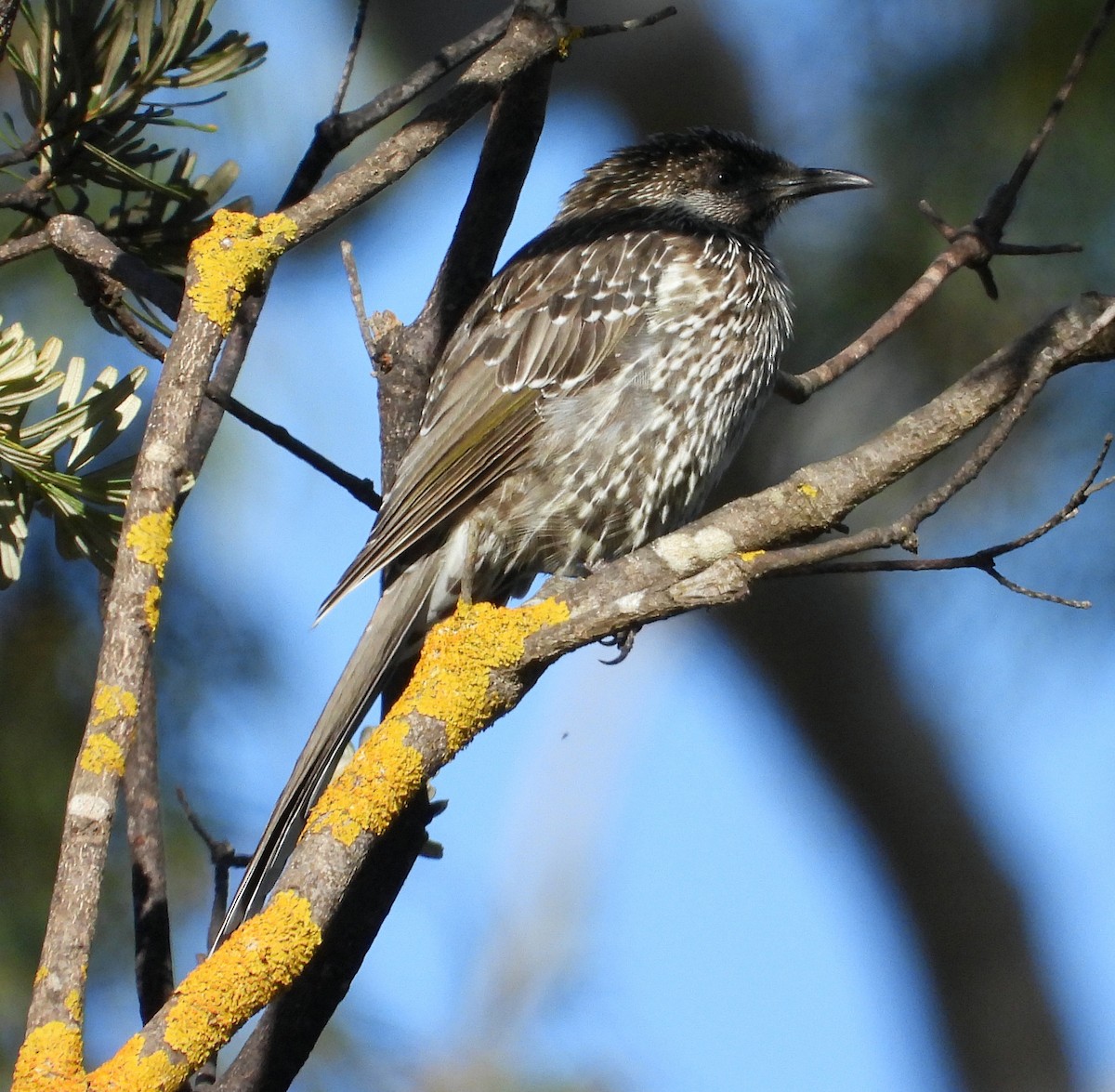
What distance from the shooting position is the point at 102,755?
159 cm

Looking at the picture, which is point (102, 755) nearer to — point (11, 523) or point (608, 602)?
point (11, 523)

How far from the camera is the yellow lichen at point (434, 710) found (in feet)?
6.45

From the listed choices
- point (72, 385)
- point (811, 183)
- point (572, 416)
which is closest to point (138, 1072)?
point (72, 385)

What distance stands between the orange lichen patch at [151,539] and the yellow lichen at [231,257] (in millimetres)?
327

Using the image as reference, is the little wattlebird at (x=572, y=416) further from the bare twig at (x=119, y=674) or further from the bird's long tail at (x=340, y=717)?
the bare twig at (x=119, y=674)

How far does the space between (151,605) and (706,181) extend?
3.10m

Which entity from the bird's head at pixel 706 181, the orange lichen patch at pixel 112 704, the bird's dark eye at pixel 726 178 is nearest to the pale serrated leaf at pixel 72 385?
the orange lichen patch at pixel 112 704

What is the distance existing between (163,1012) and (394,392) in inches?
74.8

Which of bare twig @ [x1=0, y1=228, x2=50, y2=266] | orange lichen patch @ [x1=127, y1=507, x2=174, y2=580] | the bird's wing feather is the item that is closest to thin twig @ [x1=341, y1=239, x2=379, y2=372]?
the bird's wing feather

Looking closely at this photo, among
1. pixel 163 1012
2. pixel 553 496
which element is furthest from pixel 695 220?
pixel 163 1012

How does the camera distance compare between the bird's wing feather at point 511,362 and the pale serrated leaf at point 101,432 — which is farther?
the bird's wing feather at point 511,362

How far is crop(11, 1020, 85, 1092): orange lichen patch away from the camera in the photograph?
4.83 feet

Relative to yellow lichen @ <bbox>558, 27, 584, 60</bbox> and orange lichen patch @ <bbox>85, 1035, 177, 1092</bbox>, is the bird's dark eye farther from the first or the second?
orange lichen patch @ <bbox>85, 1035, 177, 1092</bbox>

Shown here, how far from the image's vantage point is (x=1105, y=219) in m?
4.60
